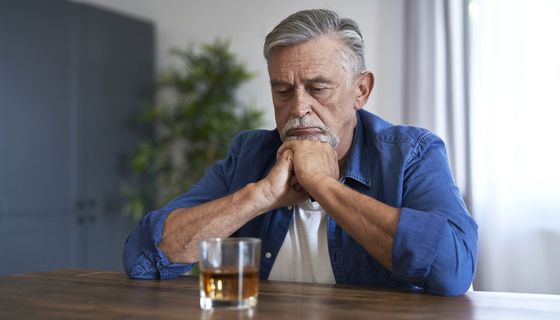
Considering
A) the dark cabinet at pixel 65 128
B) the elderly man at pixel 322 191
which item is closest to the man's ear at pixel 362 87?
the elderly man at pixel 322 191

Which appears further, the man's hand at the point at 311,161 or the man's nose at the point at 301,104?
the man's nose at the point at 301,104

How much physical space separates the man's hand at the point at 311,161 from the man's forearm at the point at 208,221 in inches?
4.4

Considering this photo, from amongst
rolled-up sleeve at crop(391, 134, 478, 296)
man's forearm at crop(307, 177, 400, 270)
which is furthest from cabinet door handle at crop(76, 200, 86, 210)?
rolled-up sleeve at crop(391, 134, 478, 296)

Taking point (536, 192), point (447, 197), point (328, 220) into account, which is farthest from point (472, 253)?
point (536, 192)

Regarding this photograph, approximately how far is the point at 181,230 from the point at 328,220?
37 cm

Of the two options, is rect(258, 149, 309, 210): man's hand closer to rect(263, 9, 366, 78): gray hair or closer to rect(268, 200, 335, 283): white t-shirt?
rect(268, 200, 335, 283): white t-shirt

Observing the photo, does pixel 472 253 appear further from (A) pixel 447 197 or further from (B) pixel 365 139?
(B) pixel 365 139

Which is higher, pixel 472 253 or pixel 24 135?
pixel 24 135

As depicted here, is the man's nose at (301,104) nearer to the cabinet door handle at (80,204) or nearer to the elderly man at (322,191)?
the elderly man at (322,191)

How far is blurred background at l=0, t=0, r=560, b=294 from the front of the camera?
11.0 ft

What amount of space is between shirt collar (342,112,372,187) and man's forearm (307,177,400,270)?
24cm

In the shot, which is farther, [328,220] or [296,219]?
[296,219]

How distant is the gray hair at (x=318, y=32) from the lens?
5.62 ft

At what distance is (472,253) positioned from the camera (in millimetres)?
1373
